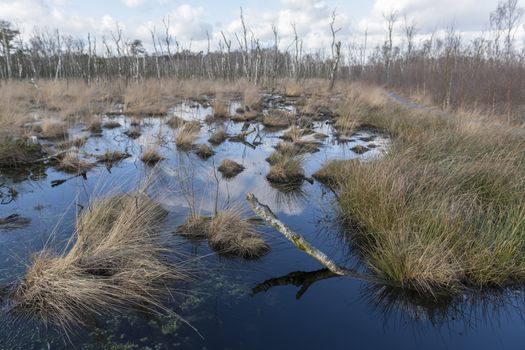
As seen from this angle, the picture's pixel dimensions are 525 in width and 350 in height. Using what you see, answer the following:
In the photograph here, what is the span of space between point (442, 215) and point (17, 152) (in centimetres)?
750

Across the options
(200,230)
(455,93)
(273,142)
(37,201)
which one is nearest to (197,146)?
(273,142)

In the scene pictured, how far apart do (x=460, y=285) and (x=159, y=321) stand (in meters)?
2.73

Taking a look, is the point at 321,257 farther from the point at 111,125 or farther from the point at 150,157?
the point at 111,125

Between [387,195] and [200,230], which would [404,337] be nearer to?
[387,195]

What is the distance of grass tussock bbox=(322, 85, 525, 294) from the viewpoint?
352 cm

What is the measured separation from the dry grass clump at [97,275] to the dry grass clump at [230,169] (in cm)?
306

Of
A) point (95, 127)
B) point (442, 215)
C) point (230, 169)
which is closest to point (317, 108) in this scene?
point (95, 127)

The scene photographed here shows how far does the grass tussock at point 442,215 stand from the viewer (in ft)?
11.5

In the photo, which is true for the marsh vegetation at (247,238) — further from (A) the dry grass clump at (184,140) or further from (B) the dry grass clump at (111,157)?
(A) the dry grass clump at (184,140)

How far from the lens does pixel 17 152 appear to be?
7.25 metres

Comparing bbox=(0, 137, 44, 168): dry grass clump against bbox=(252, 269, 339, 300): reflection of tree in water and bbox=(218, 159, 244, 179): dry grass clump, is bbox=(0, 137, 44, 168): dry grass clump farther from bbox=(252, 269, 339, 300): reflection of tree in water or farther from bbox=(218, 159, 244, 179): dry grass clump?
bbox=(252, 269, 339, 300): reflection of tree in water

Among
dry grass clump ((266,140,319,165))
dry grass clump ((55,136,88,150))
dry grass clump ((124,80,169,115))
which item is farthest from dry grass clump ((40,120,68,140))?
dry grass clump ((266,140,319,165))

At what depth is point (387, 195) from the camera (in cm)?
448

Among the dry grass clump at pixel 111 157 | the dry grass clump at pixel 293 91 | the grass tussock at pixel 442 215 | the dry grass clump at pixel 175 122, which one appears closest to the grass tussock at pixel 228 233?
the grass tussock at pixel 442 215
